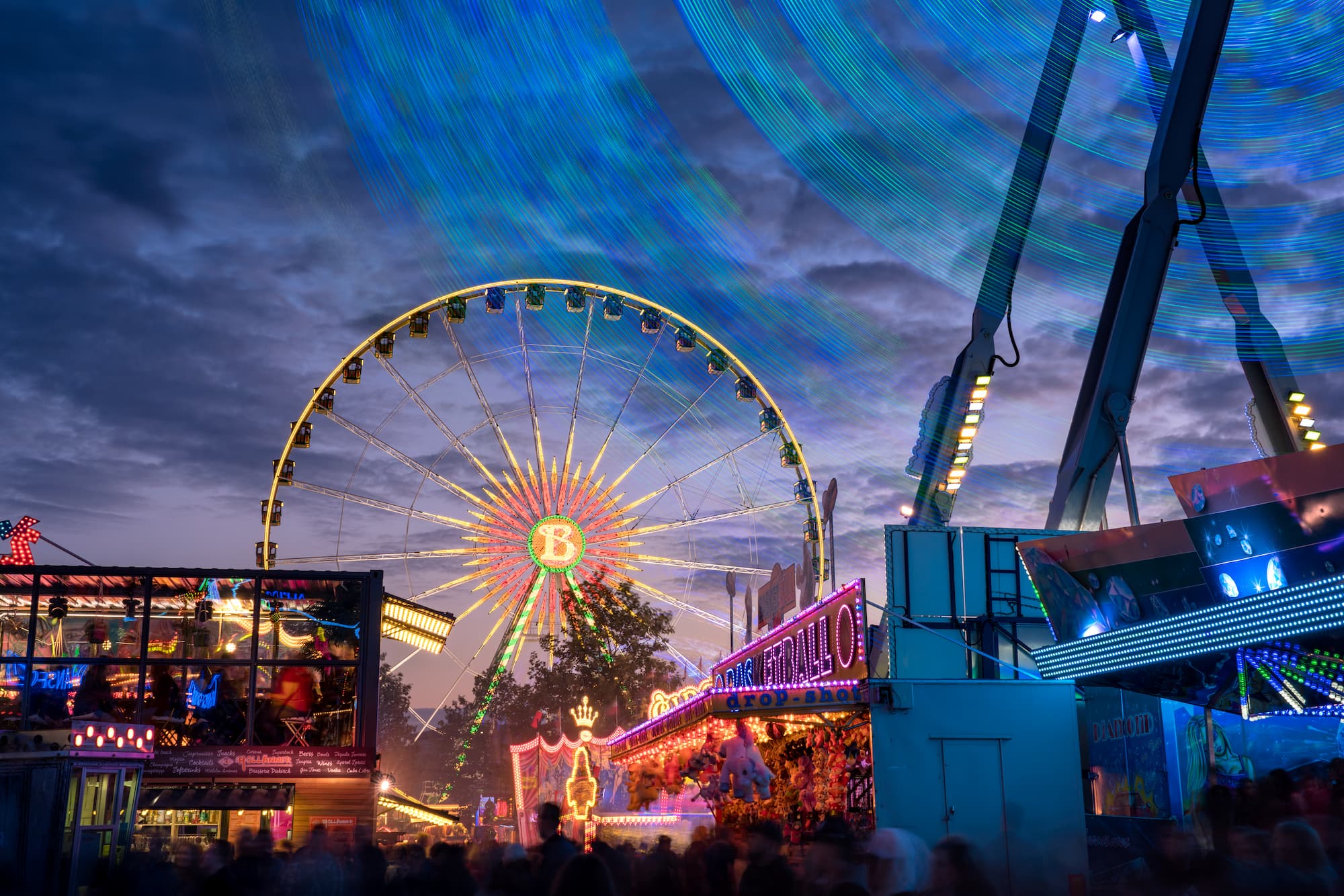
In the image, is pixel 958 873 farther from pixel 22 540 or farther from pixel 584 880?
pixel 22 540

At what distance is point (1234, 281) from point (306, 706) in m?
17.4

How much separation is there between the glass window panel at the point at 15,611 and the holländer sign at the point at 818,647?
12.6 m

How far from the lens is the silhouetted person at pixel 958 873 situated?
5633 mm

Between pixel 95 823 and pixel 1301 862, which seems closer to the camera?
pixel 1301 862

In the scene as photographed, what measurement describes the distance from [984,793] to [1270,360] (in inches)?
391

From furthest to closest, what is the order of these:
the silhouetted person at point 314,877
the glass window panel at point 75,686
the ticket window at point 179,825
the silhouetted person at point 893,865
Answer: the glass window panel at point 75,686
the ticket window at point 179,825
the silhouetted person at point 314,877
the silhouetted person at point 893,865

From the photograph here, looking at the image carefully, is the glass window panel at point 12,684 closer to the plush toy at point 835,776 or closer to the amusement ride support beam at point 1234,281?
the plush toy at point 835,776

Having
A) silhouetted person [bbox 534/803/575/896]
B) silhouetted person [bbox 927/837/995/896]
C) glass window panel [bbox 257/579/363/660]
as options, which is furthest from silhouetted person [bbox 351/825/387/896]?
glass window panel [bbox 257/579/363/660]

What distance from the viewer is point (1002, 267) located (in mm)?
22266

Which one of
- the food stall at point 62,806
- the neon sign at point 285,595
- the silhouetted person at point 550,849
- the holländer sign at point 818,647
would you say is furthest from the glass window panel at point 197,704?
the silhouetted person at point 550,849

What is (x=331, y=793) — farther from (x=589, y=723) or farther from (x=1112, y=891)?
(x=589, y=723)

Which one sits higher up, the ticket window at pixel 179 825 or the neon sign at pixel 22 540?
the neon sign at pixel 22 540

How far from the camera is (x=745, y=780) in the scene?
16.0m

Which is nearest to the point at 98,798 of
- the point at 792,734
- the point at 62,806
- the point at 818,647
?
the point at 62,806
